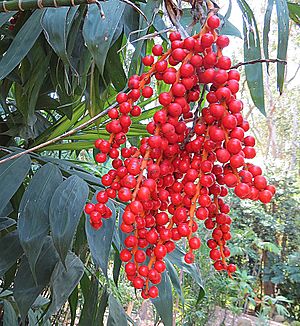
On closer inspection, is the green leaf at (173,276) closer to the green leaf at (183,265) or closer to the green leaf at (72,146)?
the green leaf at (183,265)

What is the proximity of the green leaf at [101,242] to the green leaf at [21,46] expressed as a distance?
0.60 ft

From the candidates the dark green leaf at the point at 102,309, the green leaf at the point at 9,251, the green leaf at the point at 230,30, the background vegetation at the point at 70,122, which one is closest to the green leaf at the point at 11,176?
the background vegetation at the point at 70,122

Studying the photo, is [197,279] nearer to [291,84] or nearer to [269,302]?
[269,302]

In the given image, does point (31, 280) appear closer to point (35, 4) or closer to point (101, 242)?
point (101, 242)

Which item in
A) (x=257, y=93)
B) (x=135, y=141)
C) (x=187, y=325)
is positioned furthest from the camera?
(x=187, y=325)

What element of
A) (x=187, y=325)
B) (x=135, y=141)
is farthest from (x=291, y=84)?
(x=135, y=141)

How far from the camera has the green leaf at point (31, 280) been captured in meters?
0.51

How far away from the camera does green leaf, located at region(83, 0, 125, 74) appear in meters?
0.42

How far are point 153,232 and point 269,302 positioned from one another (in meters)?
2.95

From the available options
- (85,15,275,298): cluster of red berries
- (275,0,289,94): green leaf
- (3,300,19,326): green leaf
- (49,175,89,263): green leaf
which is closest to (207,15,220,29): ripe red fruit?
(85,15,275,298): cluster of red berries

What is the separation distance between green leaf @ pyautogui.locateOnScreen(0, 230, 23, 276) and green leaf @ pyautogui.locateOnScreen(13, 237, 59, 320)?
0.5 inches

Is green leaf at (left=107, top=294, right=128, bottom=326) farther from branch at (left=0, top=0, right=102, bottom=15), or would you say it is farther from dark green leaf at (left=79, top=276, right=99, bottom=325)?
branch at (left=0, top=0, right=102, bottom=15)

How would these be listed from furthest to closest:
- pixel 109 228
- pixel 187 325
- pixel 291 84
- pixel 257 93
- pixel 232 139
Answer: pixel 291 84 → pixel 187 325 → pixel 109 228 → pixel 257 93 → pixel 232 139

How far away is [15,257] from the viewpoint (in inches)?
21.5
